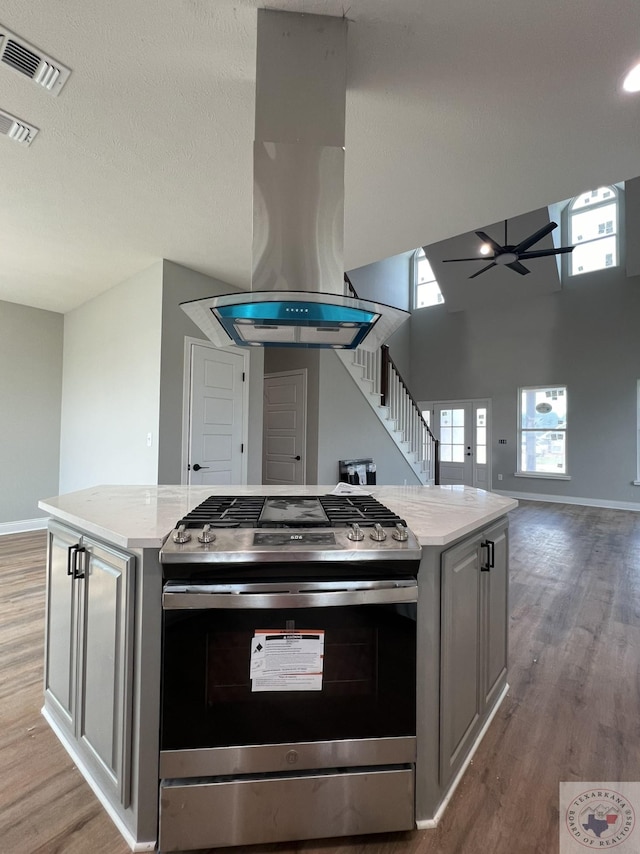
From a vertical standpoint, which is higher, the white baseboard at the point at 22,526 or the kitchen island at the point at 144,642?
the kitchen island at the point at 144,642

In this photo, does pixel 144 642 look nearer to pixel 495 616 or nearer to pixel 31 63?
pixel 495 616

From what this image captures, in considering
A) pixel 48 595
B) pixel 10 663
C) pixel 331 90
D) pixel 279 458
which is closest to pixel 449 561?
pixel 48 595

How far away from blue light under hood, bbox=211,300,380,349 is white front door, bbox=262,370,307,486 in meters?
3.34

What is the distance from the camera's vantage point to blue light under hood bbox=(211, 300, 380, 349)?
1.70 m

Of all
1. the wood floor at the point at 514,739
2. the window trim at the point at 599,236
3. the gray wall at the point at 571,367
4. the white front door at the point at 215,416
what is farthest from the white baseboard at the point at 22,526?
the window trim at the point at 599,236

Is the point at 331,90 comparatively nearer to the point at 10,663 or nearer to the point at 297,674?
the point at 297,674

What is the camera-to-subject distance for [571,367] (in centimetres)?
776

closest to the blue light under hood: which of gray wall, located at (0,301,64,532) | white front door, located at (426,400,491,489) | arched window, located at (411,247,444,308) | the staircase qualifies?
the staircase

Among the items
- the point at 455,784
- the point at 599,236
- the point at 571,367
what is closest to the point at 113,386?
the point at 455,784

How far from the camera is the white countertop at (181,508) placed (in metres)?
1.30

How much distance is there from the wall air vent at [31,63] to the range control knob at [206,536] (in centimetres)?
216

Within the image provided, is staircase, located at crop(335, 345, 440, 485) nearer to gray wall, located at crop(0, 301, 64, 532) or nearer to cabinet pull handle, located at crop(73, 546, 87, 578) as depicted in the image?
gray wall, located at crop(0, 301, 64, 532)

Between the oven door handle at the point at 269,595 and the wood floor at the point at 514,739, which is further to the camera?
the wood floor at the point at 514,739

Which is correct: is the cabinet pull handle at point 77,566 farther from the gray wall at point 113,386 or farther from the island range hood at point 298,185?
the gray wall at point 113,386
